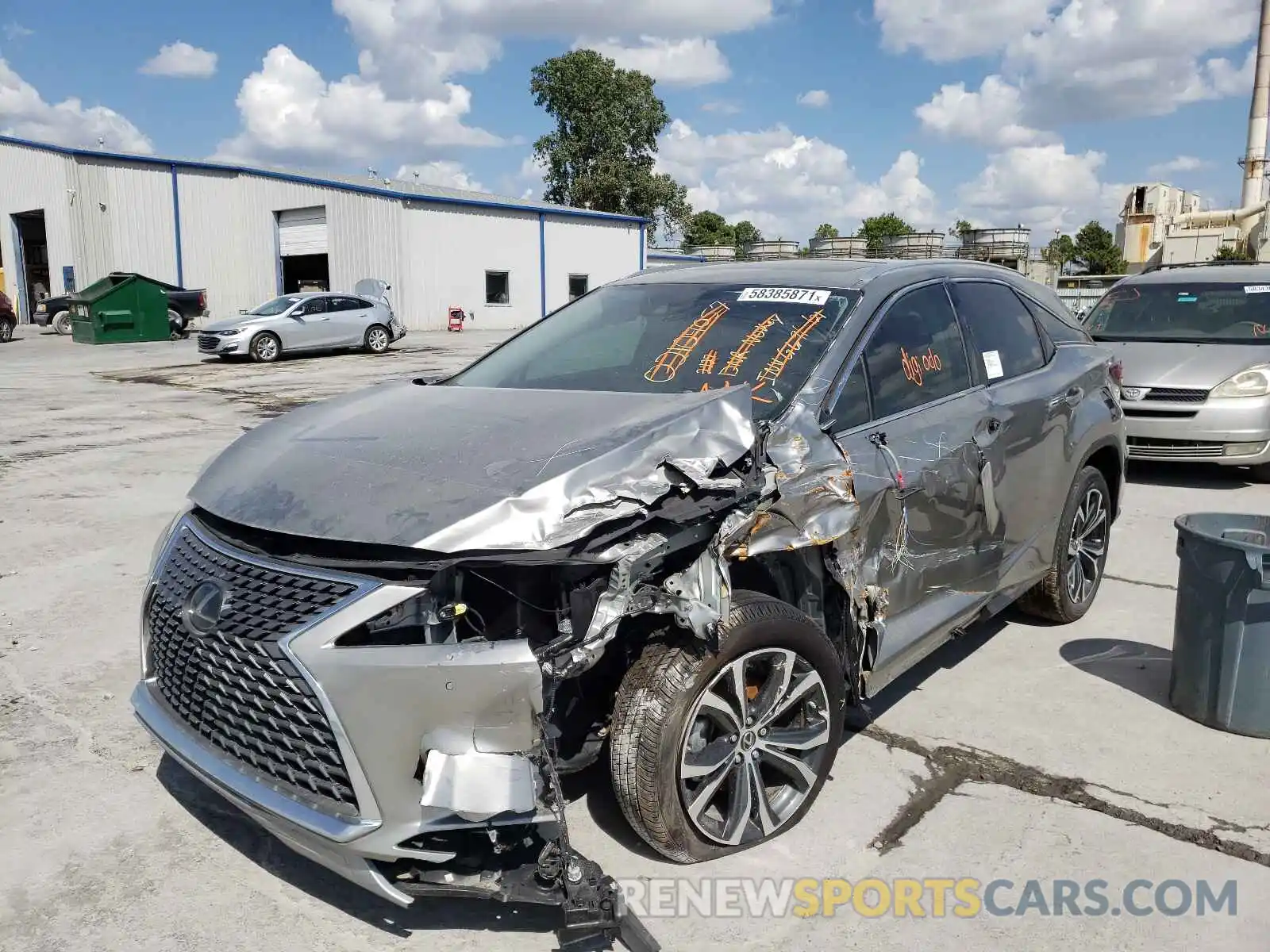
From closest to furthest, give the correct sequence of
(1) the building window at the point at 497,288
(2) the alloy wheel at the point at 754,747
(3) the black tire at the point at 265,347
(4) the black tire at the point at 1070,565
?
(2) the alloy wheel at the point at 754,747, (4) the black tire at the point at 1070,565, (3) the black tire at the point at 265,347, (1) the building window at the point at 497,288

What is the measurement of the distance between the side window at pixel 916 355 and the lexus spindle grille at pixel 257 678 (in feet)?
6.80

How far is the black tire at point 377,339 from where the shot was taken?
76.5 ft

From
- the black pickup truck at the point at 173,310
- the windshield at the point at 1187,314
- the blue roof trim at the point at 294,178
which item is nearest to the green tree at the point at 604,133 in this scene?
the blue roof trim at the point at 294,178

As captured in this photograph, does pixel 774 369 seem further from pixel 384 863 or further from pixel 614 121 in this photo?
pixel 614 121

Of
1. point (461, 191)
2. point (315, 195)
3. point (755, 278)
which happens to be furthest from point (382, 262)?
point (755, 278)

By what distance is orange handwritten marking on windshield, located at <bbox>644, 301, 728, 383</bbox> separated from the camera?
142 inches

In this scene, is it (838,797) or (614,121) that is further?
(614,121)

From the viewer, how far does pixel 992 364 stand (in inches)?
168

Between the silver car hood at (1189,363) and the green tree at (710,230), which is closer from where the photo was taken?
the silver car hood at (1189,363)

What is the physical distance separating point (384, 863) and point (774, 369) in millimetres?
2014

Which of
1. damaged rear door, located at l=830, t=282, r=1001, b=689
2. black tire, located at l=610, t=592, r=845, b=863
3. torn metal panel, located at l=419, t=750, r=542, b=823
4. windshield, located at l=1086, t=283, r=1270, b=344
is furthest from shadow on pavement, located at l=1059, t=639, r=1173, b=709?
windshield, located at l=1086, t=283, r=1270, b=344

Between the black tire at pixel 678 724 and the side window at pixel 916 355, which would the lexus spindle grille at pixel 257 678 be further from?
the side window at pixel 916 355

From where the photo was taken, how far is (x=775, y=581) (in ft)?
10.2

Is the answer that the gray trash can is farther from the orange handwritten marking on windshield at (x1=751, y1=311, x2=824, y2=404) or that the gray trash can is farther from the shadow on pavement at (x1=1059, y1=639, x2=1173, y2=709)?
the orange handwritten marking on windshield at (x1=751, y1=311, x2=824, y2=404)
